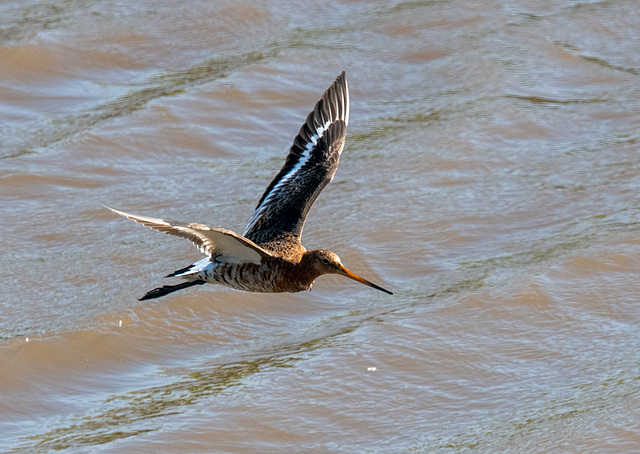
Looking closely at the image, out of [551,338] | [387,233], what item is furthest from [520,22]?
[551,338]

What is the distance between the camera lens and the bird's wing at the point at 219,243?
164 inches

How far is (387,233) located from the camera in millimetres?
6973

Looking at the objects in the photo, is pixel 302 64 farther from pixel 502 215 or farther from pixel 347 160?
pixel 502 215

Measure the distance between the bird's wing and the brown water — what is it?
799 mm

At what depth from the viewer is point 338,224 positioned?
7012 millimetres

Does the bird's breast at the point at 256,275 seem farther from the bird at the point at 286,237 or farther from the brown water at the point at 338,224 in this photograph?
the brown water at the point at 338,224

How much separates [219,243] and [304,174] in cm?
110

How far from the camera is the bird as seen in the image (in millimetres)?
5016

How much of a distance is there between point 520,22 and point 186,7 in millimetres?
3131

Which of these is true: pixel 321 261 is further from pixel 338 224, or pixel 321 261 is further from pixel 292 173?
pixel 338 224

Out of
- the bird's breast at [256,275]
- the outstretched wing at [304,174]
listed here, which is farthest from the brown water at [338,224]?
the outstretched wing at [304,174]

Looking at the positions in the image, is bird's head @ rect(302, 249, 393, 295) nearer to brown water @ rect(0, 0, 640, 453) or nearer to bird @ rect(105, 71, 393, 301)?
bird @ rect(105, 71, 393, 301)

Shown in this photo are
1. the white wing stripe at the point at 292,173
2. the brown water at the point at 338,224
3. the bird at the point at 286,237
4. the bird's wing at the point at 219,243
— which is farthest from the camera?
the white wing stripe at the point at 292,173

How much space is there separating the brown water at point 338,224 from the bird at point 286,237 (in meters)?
0.62
